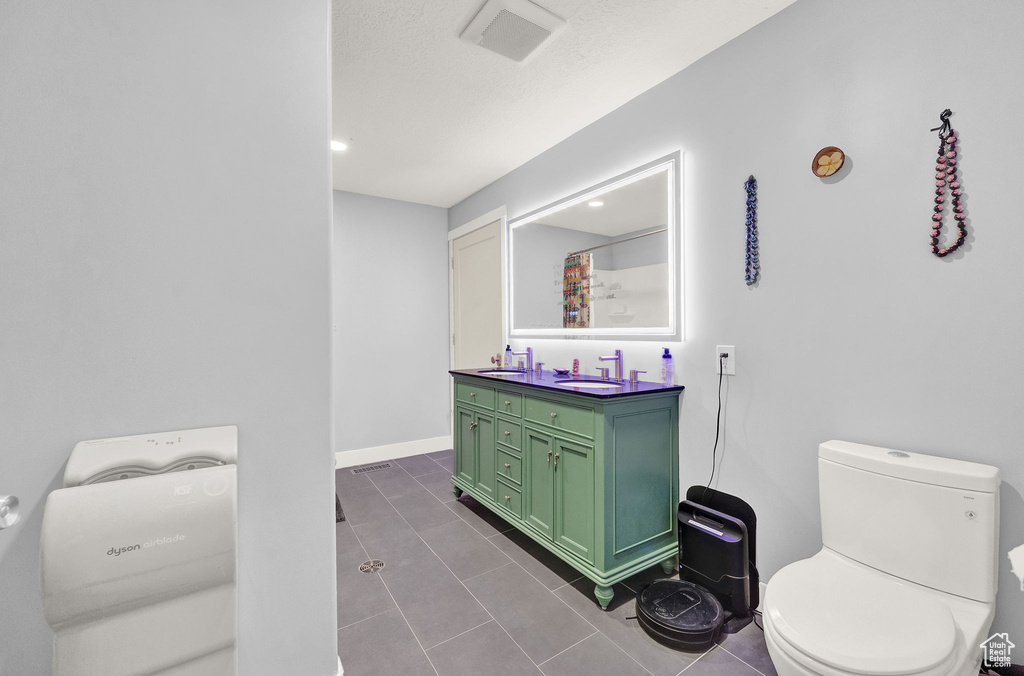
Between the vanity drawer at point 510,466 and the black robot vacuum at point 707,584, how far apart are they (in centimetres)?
86

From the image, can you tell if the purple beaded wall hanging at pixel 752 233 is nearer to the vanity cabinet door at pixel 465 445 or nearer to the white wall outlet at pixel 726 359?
the white wall outlet at pixel 726 359

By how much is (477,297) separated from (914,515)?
3.26 metres

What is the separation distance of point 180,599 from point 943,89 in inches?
99.9

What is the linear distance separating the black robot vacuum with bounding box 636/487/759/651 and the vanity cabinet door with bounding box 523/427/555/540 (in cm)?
56

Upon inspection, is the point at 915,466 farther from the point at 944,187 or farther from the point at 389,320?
the point at 389,320

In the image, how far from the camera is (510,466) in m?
2.54

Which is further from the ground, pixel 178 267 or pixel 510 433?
pixel 178 267

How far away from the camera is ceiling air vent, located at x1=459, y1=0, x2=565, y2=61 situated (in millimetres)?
1709

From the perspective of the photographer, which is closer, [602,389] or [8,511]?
[8,511]

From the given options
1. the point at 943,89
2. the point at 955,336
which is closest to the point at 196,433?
the point at 955,336

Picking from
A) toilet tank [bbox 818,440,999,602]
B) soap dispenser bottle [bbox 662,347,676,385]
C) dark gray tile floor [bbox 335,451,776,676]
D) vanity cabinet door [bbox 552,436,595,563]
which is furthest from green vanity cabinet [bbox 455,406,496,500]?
toilet tank [bbox 818,440,999,602]

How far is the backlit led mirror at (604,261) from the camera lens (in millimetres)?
2260

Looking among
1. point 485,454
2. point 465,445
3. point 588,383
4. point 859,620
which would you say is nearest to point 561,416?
point 588,383

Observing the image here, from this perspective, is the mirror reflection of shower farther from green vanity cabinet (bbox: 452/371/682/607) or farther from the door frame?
the door frame
